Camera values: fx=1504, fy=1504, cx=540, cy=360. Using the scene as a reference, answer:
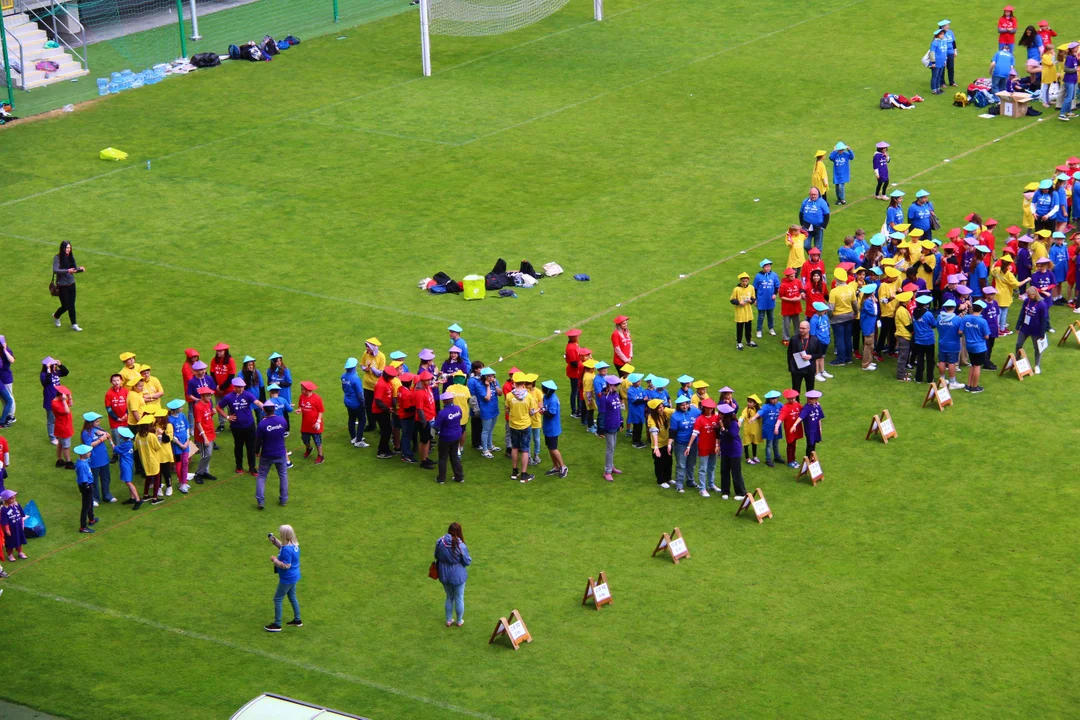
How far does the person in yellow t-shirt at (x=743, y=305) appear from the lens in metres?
28.5

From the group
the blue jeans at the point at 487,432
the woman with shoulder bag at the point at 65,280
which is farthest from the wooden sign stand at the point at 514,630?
the woman with shoulder bag at the point at 65,280

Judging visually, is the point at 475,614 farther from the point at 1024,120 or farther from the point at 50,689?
the point at 1024,120

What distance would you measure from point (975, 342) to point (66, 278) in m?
17.5

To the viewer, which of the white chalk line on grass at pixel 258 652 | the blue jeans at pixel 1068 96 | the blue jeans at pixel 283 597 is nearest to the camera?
the white chalk line on grass at pixel 258 652

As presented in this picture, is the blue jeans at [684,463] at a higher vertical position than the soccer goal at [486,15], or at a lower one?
lower

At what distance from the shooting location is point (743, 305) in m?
28.6

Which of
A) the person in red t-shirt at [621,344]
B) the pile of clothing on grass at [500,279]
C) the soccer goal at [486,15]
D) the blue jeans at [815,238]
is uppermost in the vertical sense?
the soccer goal at [486,15]

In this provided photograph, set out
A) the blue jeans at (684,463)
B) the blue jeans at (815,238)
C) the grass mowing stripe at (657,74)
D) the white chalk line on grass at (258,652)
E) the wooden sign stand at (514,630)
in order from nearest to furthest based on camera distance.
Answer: the white chalk line on grass at (258,652) < the wooden sign stand at (514,630) < the blue jeans at (684,463) < the blue jeans at (815,238) < the grass mowing stripe at (657,74)

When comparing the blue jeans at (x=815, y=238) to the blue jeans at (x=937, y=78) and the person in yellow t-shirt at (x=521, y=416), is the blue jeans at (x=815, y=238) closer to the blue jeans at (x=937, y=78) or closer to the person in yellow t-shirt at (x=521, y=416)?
the person in yellow t-shirt at (x=521, y=416)

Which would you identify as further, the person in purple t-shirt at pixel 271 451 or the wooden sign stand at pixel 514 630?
the person in purple t-shirt at pixel 271 451

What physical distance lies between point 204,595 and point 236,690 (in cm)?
258

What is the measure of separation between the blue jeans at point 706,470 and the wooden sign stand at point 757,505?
2.99ft

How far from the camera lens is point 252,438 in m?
24.8

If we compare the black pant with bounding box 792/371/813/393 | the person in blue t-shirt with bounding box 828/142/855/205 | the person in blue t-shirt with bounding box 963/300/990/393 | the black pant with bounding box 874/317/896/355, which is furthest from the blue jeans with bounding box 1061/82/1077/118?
the black pant with bounding box 792/371/813/393
